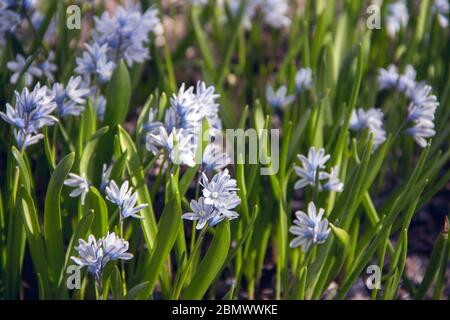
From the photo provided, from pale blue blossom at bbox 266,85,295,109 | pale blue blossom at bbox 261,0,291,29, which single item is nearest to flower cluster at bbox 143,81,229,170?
pale blue blossom at bbox 266,85,295,109

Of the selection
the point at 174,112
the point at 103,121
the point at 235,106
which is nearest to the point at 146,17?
the point at 103,121

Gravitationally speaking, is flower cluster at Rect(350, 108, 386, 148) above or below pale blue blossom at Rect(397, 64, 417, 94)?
below

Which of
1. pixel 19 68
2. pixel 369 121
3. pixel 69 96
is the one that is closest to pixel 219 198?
pixel 69 96

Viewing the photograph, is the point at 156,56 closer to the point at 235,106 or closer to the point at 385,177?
the point at 235,106

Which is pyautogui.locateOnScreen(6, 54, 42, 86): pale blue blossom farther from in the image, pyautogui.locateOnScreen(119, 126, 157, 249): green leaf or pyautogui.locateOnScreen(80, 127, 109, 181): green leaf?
pyautogui.locateOnScreen(119, 126, 157, 249): green leaf

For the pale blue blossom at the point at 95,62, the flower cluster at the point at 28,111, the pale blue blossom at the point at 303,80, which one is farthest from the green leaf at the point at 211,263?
the pale blue blossom at the point at 303,80
